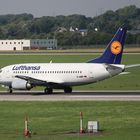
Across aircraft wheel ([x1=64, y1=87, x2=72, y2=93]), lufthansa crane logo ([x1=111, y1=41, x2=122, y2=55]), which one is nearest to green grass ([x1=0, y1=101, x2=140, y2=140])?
aircraft wheel ([x1=64, y1=87, x2=72, y2=93])

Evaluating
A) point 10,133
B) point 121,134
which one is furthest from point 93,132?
point 10,133

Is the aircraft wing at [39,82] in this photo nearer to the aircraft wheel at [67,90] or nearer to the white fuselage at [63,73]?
the white fuselage at [63,73]

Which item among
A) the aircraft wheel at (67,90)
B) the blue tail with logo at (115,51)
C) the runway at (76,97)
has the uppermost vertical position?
the blue tail with logo at (115,51)

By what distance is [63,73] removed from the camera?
76625 millimetres

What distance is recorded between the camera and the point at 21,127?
4797 centimetres

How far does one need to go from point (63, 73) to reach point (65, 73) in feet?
0.71

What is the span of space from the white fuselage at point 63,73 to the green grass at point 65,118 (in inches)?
525

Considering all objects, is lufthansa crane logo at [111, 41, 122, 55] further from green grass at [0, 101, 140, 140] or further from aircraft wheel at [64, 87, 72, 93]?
green grass at [0, 101, 140, 140]

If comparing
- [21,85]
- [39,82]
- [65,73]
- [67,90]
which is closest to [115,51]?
[65,73]

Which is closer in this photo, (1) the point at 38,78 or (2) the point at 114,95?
(2) the point at 114,95

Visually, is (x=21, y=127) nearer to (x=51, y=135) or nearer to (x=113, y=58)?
(x=51, y=135)

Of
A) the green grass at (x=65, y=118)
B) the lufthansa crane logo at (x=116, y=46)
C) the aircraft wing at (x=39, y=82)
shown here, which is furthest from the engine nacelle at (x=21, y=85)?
the green grass at (x=65, y=118)

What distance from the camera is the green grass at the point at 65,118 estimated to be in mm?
44375

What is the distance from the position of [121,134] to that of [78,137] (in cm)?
277
